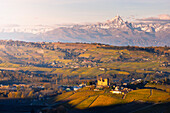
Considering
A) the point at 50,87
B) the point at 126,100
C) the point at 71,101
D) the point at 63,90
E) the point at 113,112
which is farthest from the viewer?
the point at 50,87

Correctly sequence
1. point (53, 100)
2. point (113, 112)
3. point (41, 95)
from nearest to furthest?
1. point (113, 112)
2. point (53, 100)
3. point (41, 95)

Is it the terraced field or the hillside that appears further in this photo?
the terraced field

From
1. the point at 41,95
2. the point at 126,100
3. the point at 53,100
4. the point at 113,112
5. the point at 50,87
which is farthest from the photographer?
the point at 50,87

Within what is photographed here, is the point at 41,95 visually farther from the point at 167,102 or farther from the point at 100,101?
the point at 167,102

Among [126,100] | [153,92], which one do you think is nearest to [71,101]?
[126,100]

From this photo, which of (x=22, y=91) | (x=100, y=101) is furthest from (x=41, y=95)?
(x=100, y=101)

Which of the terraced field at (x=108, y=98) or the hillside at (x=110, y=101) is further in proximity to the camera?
the terraced field at (x=108, y=98)

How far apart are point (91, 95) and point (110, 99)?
576 inches

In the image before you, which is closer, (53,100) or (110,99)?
(110,99)

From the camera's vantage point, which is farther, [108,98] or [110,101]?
[108,98]

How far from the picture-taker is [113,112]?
111500mm

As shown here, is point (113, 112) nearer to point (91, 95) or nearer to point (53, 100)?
point (91, 95)

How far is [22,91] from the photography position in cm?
16738

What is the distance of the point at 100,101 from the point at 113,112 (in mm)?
16692
